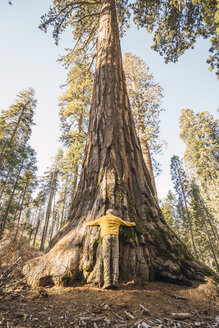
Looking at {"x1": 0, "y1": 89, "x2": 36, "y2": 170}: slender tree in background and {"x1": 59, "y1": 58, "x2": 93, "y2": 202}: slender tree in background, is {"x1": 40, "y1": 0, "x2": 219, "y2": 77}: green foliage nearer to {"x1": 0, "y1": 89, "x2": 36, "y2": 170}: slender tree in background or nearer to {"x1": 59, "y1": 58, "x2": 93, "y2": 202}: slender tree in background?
{"x1": 59, "y1": 58, "x2": 93, "y2": 202}: slender tree in background

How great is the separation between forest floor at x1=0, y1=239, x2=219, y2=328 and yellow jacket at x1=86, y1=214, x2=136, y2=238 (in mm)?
622

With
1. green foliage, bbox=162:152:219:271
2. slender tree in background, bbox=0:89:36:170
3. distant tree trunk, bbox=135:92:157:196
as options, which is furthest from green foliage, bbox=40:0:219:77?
green foliage, bbox=162:152:219:271

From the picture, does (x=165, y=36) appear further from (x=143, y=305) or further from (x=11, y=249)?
(x=11, y=249)

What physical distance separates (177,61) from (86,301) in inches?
320

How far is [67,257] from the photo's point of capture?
2178mm

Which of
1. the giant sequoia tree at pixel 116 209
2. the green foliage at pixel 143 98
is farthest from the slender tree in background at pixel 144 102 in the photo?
the giant sequoia tree at pixel 116 209

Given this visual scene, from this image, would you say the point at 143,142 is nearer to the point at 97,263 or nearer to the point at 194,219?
the point at 97,263

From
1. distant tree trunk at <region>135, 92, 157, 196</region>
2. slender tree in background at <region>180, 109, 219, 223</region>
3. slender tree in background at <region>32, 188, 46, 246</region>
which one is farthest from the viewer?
slender tree in background at <region>32, 188, 46, 246</region>

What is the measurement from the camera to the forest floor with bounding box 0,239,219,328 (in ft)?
4.09

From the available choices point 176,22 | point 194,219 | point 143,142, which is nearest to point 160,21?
point 176,22

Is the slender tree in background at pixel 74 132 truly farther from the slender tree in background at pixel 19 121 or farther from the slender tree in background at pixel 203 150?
the slender tree in background at pixel 203 150

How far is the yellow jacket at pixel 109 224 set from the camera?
7.02 feet

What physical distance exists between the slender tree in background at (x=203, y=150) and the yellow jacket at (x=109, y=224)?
49.5 feet

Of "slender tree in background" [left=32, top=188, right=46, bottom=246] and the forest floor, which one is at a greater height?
"slender tree in background" [left=32, top=188, right=46, bottom=246]
